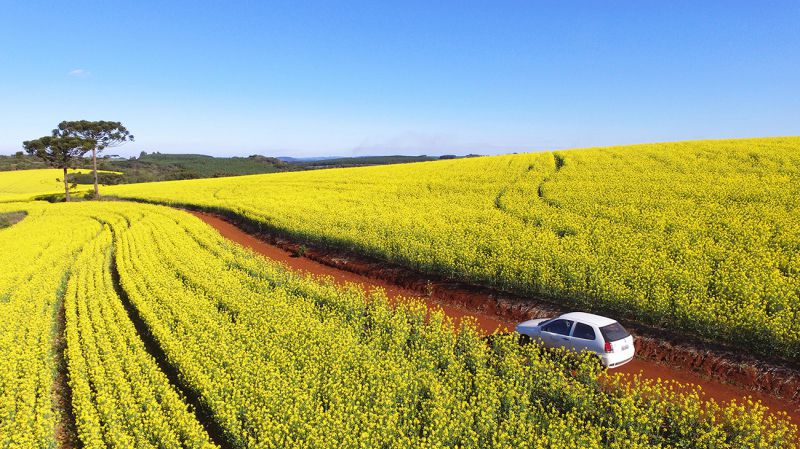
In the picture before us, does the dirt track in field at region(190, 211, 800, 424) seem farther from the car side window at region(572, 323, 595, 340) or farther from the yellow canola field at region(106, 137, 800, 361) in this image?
the car side window at region(572, 323, 595, 340)

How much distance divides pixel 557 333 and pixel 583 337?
0.77 metres

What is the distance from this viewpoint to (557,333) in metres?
11.8

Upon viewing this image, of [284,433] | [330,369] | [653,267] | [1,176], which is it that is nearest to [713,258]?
[653,267]

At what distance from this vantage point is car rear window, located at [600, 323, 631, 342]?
1091 cm

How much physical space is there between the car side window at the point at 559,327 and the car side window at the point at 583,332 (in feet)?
0.71

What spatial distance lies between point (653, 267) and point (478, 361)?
29.7 ft

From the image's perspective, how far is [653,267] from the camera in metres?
15.5

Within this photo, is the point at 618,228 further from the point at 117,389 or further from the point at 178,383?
the point at 117,389

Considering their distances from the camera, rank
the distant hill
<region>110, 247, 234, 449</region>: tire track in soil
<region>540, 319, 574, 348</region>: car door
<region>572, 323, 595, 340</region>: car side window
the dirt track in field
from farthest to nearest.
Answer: the distant hill < <region>540, 319, 574, 348</region>: car door < <region>572, 323, 595, 340</region>: car side window < the dirt track in field < <region>110, 247, 234, 449</region>: tire track in soil

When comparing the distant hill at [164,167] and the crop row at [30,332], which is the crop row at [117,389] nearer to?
the crop row at [30,332]

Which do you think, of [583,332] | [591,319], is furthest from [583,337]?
[591,319]

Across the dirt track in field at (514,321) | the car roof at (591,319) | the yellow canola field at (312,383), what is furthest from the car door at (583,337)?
the dirt track in field at (514,321)

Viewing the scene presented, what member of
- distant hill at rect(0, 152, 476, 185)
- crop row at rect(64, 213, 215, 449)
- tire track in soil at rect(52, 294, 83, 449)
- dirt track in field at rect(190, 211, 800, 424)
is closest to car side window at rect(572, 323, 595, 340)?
dirt track in field at rect(190, 211, 800, 424)

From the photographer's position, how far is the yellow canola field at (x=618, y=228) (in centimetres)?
1295
